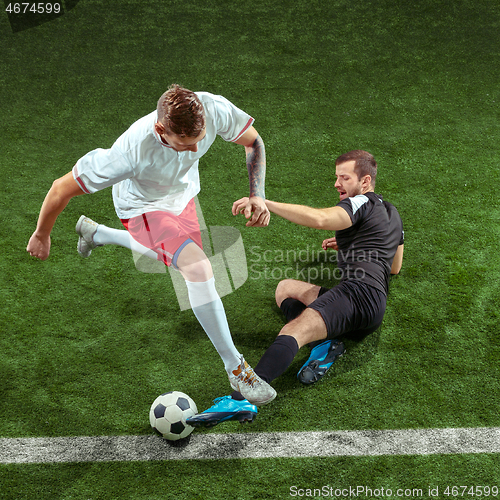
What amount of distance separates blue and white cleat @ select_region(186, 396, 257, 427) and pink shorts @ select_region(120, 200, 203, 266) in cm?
87

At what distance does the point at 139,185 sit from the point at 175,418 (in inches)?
53.3

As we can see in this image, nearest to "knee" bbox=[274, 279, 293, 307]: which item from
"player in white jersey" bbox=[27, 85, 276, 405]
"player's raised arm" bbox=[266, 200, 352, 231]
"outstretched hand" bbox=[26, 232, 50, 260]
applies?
"player's raised arm" bbox=[266, 200, 352, 231]

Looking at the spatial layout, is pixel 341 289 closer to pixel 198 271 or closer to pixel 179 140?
pixel 198 271

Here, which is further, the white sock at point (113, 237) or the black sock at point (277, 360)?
the white sock at point (113, 237)

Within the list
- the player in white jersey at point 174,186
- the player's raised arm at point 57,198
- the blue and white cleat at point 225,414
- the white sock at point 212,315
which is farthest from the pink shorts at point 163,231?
the blue and white cleat at point 225,414

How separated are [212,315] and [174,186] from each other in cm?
85

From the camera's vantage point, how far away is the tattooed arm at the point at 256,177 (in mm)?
2941

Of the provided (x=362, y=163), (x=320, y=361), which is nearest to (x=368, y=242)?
(x=362, y=163)

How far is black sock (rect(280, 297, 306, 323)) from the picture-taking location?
3.41 m

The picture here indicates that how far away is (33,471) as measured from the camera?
8.83ft

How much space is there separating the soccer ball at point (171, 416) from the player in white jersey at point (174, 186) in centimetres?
29

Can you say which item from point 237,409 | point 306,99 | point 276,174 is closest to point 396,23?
point 306,99

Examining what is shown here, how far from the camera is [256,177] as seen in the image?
3213 millimetres

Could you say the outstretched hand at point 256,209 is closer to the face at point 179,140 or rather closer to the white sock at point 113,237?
the face at point 179,140
